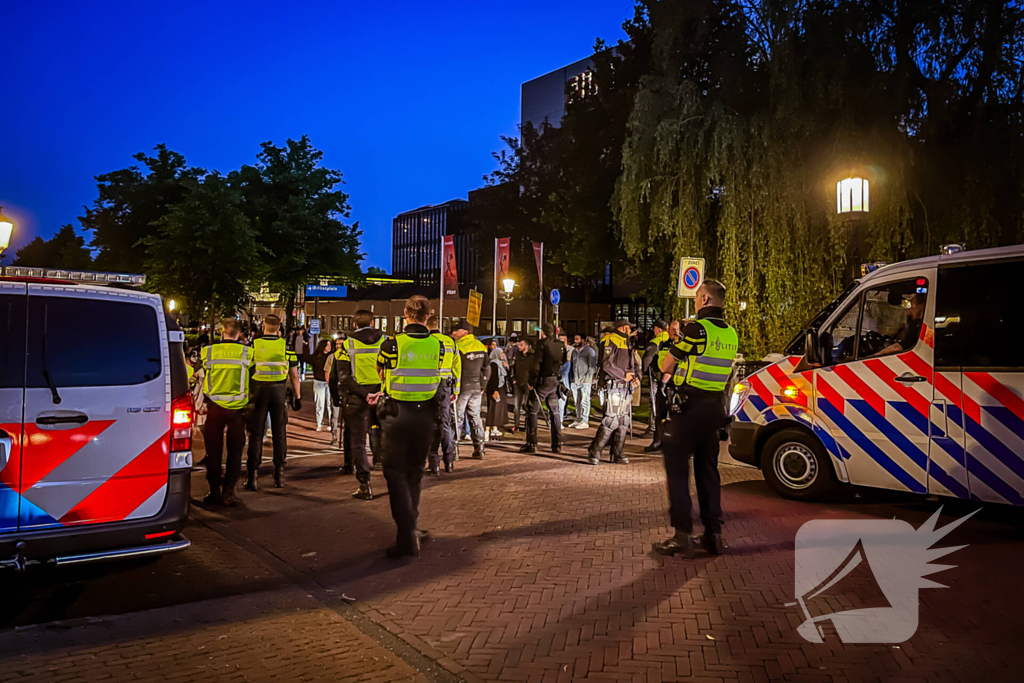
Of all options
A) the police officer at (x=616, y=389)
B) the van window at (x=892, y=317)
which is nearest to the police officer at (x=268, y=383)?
the police officer at (x=616, y=389)

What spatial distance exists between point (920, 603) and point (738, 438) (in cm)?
336

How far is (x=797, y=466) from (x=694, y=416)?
2539mm

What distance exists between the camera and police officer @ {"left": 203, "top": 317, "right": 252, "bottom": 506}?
7176 mm

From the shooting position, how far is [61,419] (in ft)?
14.1

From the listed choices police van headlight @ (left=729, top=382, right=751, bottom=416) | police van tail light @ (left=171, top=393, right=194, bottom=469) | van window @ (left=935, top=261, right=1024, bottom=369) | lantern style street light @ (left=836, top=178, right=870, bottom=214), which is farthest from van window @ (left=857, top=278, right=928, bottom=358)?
police van tail light @ (left=171, top=393, right=194, bottom=469)

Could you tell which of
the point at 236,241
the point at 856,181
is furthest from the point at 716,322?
the point at 236,241

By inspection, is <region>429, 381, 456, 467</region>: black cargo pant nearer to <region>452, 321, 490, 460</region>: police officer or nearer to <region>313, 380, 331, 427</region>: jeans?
<region>452, 321, 490, 460</region>: police officer

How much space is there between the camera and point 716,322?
18.5 feet

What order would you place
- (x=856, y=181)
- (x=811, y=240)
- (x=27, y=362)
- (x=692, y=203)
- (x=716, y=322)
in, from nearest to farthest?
(x=27, y=362) < (x=716, y=322) < (x=856, y=181) < (x=811, y=240) < (x=692, y=203)

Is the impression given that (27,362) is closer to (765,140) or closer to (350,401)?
(350,401)

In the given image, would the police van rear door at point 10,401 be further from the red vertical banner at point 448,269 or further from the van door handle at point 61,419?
the red vertical banner at point 448,269

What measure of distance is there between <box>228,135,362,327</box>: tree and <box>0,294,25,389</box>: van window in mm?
28741

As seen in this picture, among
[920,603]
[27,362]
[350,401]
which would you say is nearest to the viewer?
[27,362]

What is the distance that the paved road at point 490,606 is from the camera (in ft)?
12.3
